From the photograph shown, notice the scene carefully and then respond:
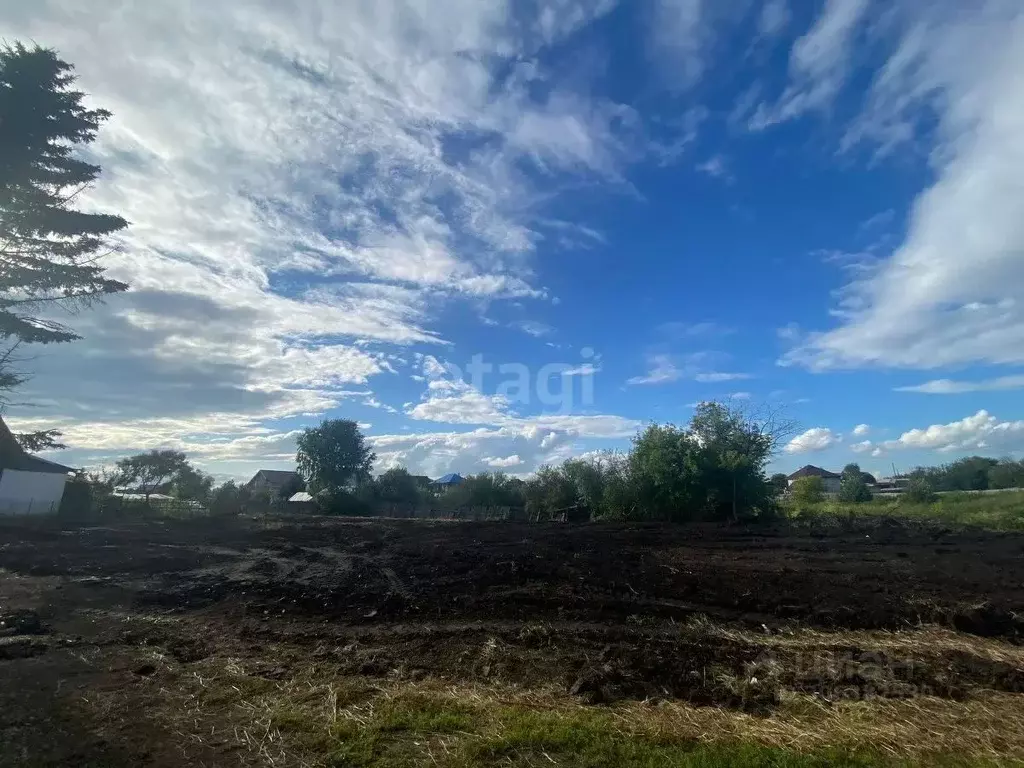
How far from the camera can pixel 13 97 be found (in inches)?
509

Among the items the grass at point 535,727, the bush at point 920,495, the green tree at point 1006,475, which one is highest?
the green tree at point 1006,475

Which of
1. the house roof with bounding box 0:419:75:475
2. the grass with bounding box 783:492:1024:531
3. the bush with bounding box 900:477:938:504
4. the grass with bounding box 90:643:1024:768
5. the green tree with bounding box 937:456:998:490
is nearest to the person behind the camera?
the grass with bounding box 90:643:1024:768

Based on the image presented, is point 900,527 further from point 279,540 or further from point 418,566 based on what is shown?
point 279,540

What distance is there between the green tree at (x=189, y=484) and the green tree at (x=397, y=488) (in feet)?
54.1

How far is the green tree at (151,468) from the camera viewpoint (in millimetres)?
48750

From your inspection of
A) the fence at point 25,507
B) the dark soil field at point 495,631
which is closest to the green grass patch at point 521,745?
the dark soil field at point 495,631

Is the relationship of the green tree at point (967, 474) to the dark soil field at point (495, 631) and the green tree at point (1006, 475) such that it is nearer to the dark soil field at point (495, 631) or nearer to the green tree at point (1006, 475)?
the green tree at point (1006, 475)

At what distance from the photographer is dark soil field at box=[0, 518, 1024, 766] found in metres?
4.85

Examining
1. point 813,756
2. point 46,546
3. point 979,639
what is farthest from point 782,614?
point 46,546

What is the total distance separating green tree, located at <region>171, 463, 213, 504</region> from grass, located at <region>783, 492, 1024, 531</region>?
165 feet

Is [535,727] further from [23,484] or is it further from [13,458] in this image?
[13,458]

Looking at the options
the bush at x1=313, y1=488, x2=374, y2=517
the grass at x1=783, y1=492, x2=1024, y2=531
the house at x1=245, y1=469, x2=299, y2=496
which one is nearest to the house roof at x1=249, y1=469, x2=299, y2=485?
the house at x1=245, y1=469, x2=299, y2=496

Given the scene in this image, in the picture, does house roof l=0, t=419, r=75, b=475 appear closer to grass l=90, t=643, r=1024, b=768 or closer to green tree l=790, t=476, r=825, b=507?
grass l=90, t=643, r=1024, b=768

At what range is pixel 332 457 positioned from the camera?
2480 inches
